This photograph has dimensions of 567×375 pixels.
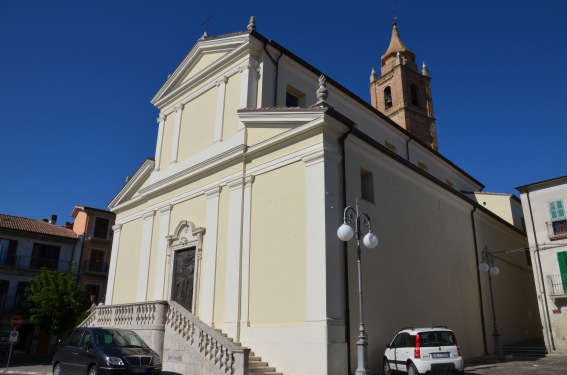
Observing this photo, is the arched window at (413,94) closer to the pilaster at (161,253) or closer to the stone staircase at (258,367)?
the pilaster at (161,253)

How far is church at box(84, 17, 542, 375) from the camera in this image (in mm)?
11023

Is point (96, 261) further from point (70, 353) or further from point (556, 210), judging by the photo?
point (556, 210)

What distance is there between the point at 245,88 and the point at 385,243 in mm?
6768

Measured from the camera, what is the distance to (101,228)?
34.4 m

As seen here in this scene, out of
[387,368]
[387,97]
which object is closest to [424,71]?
[387,97]

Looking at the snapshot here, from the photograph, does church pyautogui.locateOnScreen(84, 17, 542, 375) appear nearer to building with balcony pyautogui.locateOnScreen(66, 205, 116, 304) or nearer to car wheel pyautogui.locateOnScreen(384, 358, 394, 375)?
car wheel pyautogui.locateOnScreen(384, 358, 394, 375)

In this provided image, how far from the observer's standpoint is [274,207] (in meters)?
12.6

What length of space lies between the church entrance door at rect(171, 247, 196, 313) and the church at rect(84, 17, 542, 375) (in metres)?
0.06

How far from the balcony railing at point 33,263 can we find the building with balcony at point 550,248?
95.7ft

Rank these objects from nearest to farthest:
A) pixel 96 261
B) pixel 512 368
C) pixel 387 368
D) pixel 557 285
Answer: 1. pixel 387 368
2. pixel 512 368
3. pixel 557 285
4. pixel 96 261

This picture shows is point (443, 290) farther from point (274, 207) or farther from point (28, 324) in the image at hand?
point (28, 324)

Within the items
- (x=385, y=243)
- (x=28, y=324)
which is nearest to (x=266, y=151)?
(x=385, y=243)

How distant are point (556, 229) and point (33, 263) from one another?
30600 mm

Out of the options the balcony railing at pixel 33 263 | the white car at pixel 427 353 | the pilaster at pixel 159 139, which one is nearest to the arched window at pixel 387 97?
the pilaster at pixel 159 139
